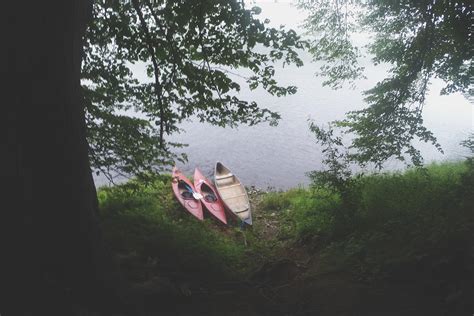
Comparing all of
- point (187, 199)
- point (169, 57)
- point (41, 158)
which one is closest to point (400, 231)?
point (169, 57)

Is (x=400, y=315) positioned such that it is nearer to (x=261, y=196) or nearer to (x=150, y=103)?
(x=150, y=103)

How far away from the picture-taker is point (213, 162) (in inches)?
543

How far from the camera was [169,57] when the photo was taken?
4.25 metres

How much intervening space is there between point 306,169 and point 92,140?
10450mm

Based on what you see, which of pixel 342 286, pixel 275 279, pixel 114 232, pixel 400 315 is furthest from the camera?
pixel 114 232

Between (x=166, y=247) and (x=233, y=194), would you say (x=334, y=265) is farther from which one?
(x=233, y=194)

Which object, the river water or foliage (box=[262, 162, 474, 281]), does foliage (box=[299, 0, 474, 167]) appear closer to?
foliage (box=[262, 162, 474, 281])

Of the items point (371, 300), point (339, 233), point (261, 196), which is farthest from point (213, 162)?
point (371, 300)

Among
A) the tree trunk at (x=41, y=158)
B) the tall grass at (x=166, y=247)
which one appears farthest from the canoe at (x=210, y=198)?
the tree trunk at (x=41, y=158)

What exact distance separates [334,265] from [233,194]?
239 inches

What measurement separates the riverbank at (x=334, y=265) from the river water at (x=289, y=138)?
7.14 metres

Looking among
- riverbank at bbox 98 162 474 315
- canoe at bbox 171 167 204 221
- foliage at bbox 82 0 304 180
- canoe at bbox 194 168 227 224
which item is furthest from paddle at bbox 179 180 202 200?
foliage at bbox 82 0 304 180

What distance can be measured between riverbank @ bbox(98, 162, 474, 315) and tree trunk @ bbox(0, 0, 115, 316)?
786 mm

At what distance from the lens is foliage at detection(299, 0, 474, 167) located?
450cm
